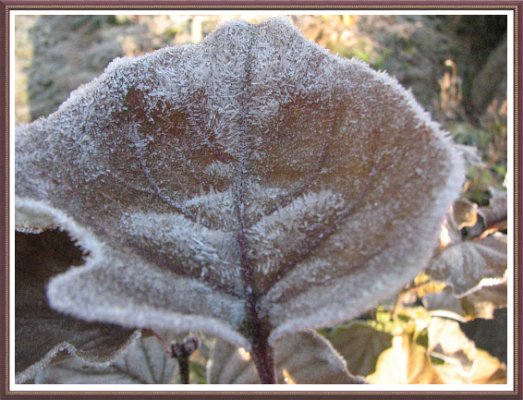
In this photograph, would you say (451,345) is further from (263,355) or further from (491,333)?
(263,355)

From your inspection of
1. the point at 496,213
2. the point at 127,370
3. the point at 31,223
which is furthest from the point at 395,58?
the point at 31,223

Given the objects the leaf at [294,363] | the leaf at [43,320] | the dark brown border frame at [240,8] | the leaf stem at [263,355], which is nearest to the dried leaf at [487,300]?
the dark brown border frame at [240,8]

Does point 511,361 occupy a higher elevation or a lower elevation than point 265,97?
lower

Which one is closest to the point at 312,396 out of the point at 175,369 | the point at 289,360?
the point at 289,360

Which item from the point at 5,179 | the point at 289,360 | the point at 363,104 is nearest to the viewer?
the point at 363,104

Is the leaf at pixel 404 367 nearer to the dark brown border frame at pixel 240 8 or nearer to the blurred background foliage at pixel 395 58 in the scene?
the dark brown border frame at pixel 240 8

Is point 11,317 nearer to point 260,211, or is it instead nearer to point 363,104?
point 260,211
